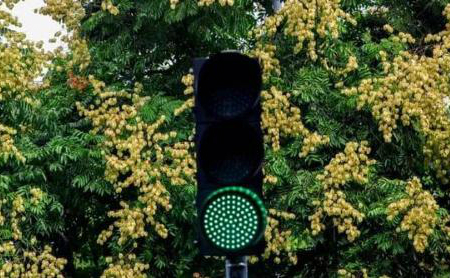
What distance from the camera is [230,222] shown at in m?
4.57

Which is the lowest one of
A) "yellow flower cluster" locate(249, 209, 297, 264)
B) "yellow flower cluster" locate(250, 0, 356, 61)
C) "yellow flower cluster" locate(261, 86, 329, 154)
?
"yellow flower cluster" locate(249, 209, 297, 264)

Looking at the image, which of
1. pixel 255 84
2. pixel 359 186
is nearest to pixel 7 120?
pixel 359 186

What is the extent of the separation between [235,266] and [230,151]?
54 cm

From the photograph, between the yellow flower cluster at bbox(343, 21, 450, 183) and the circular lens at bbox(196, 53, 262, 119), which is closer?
the circular lens at bbox(196, 53, 262, 119)

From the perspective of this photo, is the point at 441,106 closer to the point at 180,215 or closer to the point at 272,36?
the point at 272,36

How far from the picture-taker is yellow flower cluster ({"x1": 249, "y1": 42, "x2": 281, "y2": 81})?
14688 mm

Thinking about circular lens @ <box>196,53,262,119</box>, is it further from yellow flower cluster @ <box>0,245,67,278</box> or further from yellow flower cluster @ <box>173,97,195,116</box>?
yellow flower cluster @ <box>173,97,195,116</box>

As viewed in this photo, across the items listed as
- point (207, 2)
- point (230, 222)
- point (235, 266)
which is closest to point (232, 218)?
point (230, 222)

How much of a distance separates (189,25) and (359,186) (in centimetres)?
381

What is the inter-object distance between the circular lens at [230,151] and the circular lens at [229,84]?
3.1 inches

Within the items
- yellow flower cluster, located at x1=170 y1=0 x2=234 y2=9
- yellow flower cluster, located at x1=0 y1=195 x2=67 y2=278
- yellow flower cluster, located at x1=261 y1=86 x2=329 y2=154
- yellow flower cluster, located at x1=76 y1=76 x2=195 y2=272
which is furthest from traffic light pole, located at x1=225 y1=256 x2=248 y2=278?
yellow flower cluster, located at x1=170 y1=0 x2=234 y2=9

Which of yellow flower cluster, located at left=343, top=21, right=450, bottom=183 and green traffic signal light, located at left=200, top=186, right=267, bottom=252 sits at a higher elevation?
yellow flower cluster, located at left=343, top=21, right=450, bottom=183

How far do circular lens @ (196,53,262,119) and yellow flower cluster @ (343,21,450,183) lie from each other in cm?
930

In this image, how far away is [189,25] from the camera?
1600cm
